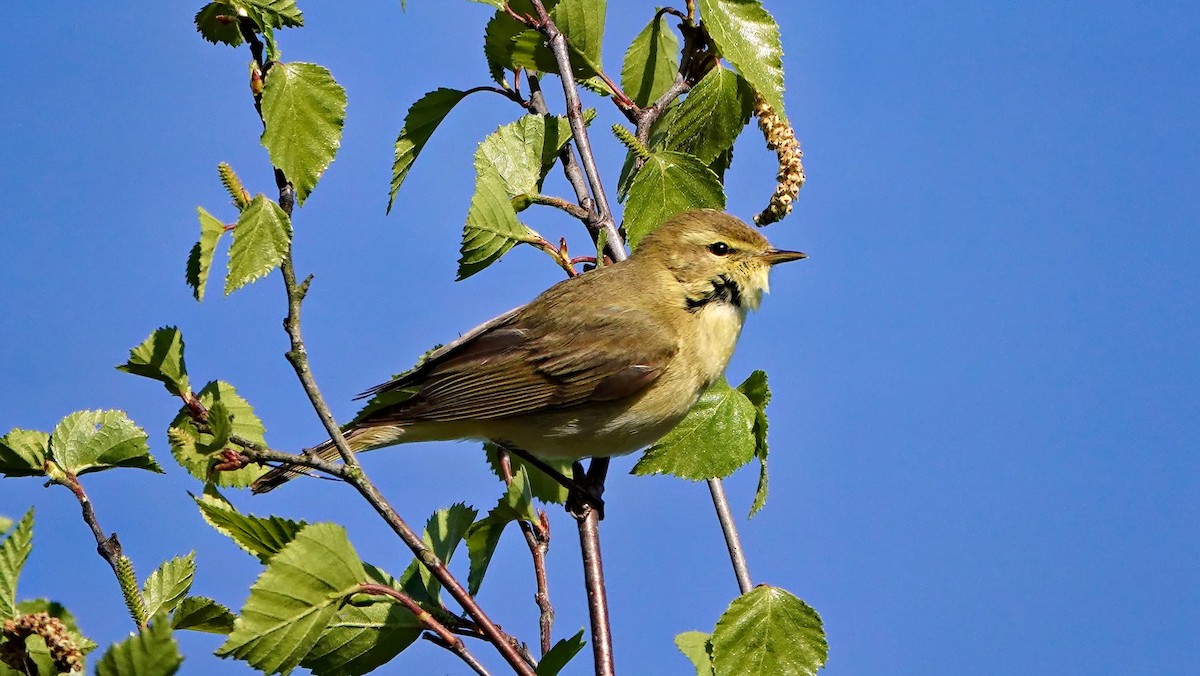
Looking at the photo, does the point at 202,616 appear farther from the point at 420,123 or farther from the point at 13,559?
the point at 420,123

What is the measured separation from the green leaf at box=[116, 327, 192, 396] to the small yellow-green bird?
102 cm

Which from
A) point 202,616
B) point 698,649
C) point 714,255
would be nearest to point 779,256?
point 714,255

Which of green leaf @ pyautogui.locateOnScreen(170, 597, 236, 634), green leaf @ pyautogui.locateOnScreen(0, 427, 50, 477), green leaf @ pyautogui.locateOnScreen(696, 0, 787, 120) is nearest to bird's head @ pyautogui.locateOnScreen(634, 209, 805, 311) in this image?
green leaf @ pyautogui.locateOnScreen(696, 0, 787, 120)

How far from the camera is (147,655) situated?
→ 1.74 metres

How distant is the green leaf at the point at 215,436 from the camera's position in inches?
101

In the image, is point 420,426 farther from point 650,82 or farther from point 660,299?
point 650,82

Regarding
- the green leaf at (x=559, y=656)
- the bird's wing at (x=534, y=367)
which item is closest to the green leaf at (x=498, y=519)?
the green leaf at (x=559, y=656)

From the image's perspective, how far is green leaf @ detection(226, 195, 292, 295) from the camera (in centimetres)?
264

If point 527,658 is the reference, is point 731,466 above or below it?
above

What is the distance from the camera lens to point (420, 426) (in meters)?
3.91

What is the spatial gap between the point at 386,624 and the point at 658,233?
1.77m

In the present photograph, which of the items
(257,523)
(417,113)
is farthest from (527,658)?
(417,113)

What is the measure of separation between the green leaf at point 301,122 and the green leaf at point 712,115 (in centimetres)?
118

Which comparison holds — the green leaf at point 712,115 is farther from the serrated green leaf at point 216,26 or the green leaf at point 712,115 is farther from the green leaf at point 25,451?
the green leaf at point 25,451
